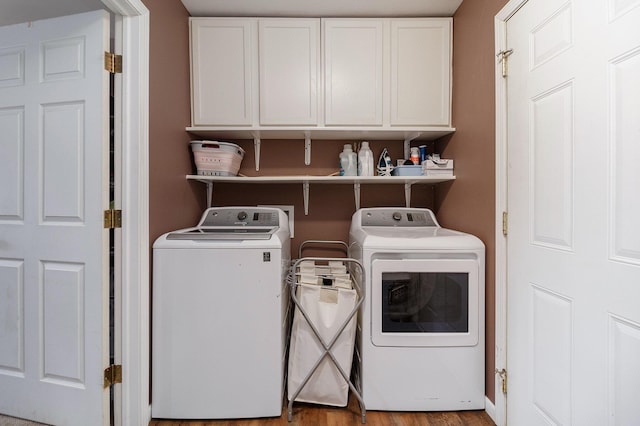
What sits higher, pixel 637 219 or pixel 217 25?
pixel 217 25

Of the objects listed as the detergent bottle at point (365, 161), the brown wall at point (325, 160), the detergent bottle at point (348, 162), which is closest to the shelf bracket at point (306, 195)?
the brown wall at point (325, 160)

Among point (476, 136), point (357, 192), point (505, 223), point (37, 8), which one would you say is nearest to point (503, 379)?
point (505, 223)

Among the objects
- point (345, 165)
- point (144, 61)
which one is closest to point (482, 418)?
point (345, 165)

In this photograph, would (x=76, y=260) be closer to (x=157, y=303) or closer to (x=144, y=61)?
(x=157, y=303)

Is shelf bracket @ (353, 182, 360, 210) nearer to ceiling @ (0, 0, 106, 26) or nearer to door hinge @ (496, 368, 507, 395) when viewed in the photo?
door hinge @ (496, 368, 507, 395)

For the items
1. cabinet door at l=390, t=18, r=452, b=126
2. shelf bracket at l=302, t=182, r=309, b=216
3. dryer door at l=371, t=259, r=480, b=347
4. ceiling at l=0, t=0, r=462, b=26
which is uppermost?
ceiling at l=0, t=0, r=462, b=26

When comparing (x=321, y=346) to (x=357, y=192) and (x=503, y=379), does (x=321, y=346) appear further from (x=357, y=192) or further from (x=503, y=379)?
(x=357, y=192)

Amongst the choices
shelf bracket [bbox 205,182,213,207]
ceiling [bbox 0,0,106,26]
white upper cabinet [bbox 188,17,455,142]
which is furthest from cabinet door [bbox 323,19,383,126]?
ceiling [bbox 0,0,106,26]

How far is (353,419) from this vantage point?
1445 millimetres

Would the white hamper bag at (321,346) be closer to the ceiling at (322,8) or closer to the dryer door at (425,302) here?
the dryer door at (425,302)

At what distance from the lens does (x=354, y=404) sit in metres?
1.54

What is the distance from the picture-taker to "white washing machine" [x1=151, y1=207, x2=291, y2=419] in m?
1.39

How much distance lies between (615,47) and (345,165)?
143 centimetres

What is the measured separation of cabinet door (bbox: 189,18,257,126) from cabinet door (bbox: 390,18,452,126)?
1.02m
